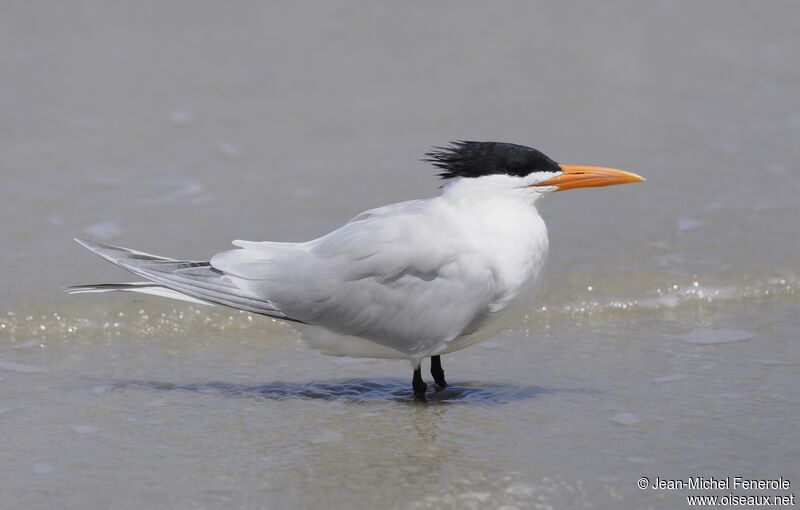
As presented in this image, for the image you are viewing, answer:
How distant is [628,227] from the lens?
684 centimetres

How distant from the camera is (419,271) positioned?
471 cm

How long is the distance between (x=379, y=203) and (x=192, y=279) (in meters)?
2.52

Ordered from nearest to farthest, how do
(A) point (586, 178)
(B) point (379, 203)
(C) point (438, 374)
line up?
(A) point (586, 178) < (C) point (438, 374) < (B) point (379, 203)

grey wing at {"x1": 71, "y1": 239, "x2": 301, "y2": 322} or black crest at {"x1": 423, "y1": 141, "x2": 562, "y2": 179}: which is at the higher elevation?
black crest at {"x1": 423, "y1": 141, "x2": 562, "y2": 179}

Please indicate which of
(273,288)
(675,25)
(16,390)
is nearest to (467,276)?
(273,288)

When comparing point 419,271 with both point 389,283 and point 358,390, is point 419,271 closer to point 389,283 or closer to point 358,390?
point 389,283

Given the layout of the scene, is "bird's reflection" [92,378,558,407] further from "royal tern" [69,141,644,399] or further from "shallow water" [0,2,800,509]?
"royal tern" [69,141,644,399]

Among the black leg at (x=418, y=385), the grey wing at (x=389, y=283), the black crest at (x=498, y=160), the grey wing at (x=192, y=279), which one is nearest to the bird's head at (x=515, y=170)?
the black crest at (x=498, y=160)

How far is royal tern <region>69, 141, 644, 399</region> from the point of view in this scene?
4660mm

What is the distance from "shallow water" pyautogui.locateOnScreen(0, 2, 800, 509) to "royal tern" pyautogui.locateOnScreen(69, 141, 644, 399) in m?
0.34

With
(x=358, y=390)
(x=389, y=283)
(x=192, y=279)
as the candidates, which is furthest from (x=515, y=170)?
(x=192, y=279)

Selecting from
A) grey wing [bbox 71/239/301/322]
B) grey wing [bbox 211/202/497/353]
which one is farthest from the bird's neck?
grey wing [bbox 71/239/301/322]

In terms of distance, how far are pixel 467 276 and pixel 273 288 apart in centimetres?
81

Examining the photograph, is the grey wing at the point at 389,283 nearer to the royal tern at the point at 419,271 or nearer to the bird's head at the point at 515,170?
the royal tern at the point at 419,271
